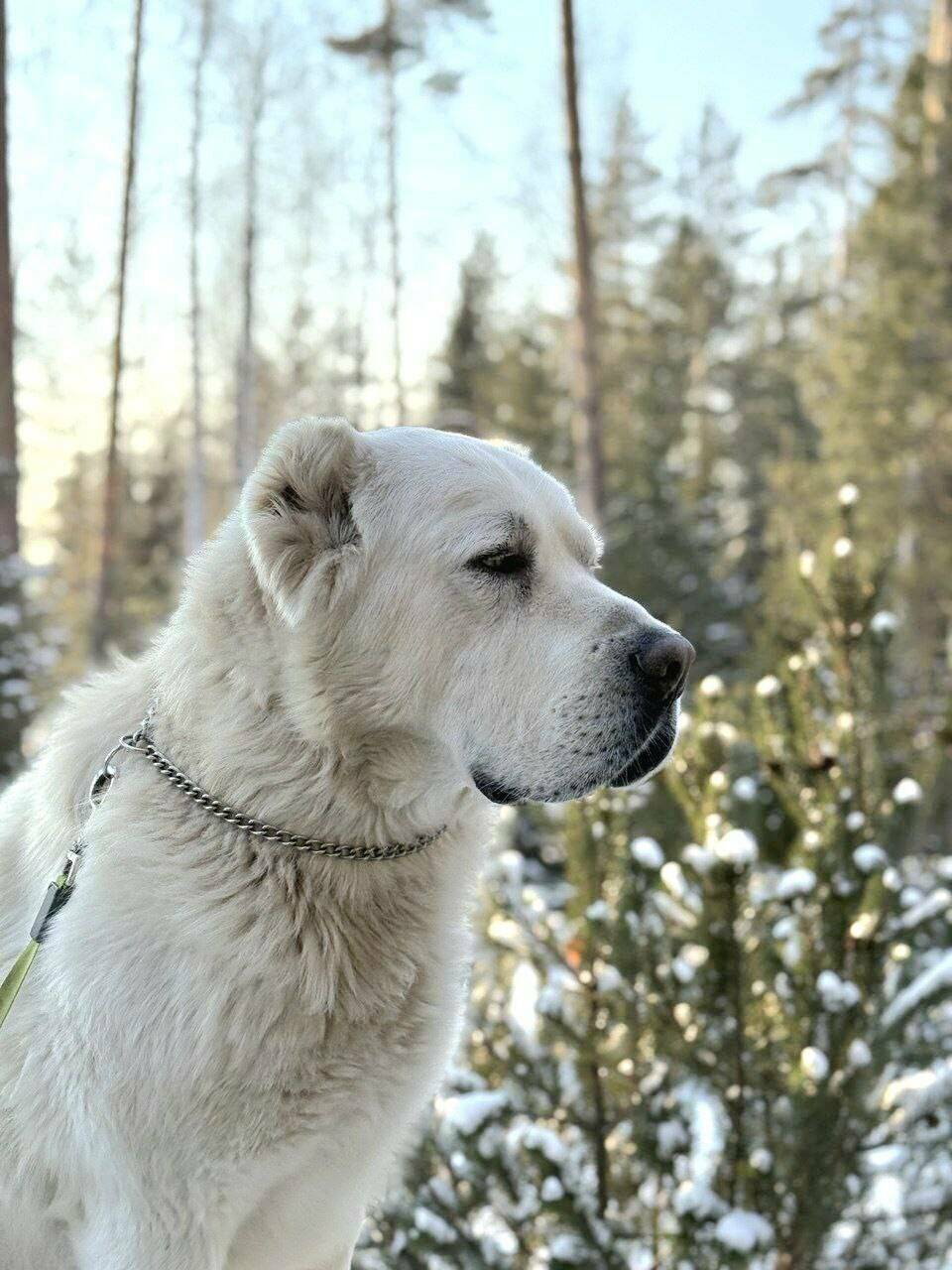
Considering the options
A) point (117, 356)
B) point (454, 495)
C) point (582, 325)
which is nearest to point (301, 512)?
point (454, 495)

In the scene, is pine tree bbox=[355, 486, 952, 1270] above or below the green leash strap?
below

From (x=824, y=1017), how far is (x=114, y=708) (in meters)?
2.15

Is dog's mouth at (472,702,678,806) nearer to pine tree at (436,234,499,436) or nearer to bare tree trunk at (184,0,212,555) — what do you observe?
bare tree trunk at (184,0,212,555)

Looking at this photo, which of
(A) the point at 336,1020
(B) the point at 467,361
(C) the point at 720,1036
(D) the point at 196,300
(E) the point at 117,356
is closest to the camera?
(A) the point at 336,1020

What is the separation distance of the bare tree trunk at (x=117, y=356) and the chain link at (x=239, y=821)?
40.0 feet

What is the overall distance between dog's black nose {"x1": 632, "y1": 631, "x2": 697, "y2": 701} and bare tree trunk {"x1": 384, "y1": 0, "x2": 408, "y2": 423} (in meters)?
14.8

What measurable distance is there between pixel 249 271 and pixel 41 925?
16165mm

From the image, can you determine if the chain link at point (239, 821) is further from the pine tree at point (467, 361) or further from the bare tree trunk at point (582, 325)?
the pine tree at point (467, 361)

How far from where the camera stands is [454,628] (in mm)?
1980

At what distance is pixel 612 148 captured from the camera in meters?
22.4

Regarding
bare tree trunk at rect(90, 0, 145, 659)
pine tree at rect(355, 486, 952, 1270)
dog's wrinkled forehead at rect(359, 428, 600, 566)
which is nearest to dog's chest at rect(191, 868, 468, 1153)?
dog's wrinkled forehead at rect(359, 428, 600, 566)

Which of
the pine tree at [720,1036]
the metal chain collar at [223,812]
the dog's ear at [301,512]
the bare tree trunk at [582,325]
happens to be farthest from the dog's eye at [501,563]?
the bare tree trunk at [582,325]

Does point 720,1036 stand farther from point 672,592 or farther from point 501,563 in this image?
point 672,592

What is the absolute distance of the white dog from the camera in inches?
65.9
